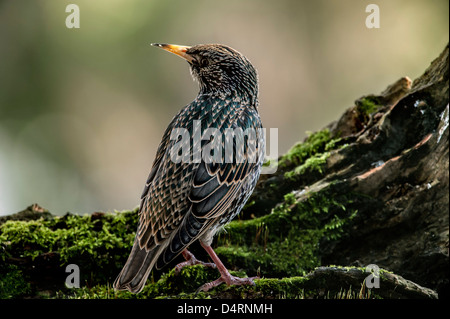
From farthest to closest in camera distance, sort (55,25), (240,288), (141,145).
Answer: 1. (141,145)
2. (55,25)
3. (240,288)

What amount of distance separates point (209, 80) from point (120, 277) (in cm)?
241

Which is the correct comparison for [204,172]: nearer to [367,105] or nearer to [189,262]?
[189,262]

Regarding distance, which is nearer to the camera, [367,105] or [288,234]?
[288,234]

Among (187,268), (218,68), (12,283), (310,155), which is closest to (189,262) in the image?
(187,268)

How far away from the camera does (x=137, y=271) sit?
4863mm

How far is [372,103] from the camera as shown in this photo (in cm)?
736

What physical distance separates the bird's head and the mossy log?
1559mm

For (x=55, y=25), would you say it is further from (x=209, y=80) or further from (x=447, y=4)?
(x=447, y=4)

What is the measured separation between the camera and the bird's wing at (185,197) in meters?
5.00

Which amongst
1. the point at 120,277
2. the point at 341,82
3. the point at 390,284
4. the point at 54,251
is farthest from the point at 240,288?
the point at 341,82

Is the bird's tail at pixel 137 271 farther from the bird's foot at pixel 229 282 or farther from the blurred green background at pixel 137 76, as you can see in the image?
the blurred green background at pixel 137 76

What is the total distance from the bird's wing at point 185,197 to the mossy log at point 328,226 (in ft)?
2.50

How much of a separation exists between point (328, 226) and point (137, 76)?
5051 mm

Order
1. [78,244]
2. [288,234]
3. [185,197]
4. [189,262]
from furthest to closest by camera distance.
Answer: [288,234]
[78,244]
[189,262]
[185,197]
